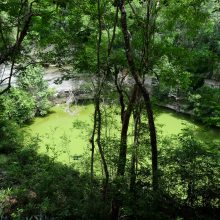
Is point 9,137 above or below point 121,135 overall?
below

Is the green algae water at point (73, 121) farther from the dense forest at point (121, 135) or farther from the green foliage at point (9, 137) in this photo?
the dense forest at point (121, 135)

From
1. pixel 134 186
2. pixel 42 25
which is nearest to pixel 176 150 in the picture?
pixel 134 186

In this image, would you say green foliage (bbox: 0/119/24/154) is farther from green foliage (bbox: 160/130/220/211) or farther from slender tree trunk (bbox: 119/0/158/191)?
green foliage (bbox: 160/130/220/211)

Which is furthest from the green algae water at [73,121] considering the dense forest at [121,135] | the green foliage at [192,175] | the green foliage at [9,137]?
the green foliage at [192,175]

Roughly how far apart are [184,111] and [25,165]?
9634mm

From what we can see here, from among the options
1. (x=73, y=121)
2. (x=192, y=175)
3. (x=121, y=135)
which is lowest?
(x=73, y=121)

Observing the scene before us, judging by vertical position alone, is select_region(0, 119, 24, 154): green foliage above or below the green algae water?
above

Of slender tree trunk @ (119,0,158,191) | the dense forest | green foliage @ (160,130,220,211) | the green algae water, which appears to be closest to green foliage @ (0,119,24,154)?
the green algae water

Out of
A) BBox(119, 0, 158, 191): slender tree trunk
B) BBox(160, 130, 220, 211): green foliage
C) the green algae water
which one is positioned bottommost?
the green algae water

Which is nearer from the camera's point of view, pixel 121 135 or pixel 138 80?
pixel 138 80

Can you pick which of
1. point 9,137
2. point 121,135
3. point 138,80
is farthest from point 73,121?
point 138,80

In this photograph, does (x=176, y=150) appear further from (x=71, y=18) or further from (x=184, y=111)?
(x=184, y=111)

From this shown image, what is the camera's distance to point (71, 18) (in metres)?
7.45

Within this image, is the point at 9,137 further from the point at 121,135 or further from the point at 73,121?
the point at 121,135
